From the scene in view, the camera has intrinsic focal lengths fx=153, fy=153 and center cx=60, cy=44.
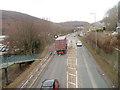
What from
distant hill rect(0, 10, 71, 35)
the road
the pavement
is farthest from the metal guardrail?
distant hill rect(0, 10, 71, 35)

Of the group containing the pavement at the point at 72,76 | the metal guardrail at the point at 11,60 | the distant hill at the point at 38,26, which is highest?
the distant hill at the point at 38,26

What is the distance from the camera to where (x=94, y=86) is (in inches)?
589

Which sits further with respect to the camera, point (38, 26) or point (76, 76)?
point (38, 26)

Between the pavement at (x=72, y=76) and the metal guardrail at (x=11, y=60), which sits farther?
the metal guardrail at (x=11, y=60)

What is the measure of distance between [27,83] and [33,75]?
8.47 feet

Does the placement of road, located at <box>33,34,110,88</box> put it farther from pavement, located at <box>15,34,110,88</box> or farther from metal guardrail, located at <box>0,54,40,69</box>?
metal guardrail, located at <box>0,54,40,69</box>

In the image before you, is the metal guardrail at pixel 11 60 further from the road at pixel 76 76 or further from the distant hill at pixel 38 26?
the distant hill at pixel 38 26

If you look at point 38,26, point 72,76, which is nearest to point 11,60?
point 72,76

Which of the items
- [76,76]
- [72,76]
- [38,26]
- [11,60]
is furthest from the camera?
[38,26]

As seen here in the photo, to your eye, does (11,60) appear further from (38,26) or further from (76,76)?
(38,26)

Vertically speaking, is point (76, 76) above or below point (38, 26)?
below

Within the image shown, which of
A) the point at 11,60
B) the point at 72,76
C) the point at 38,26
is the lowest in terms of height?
the point at 72,76

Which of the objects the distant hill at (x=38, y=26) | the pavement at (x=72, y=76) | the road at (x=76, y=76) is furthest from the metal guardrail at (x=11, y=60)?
the distant hill at (x=38, y=26)

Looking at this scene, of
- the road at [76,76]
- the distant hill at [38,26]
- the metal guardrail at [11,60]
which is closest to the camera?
the road at [76,76]
